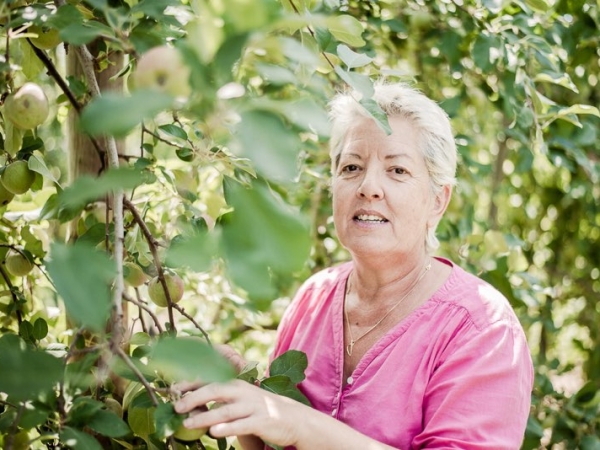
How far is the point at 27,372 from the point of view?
2.44ft

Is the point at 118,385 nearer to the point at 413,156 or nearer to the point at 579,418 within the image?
the point at 413,156

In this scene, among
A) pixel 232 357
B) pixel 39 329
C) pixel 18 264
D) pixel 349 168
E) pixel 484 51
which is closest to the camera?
pixel 39 329

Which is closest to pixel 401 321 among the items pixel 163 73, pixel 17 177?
pixel 17 177

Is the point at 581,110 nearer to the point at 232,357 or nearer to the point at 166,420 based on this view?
the point at 232,357

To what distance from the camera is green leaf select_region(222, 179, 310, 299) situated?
613mm

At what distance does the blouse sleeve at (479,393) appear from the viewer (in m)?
1.33

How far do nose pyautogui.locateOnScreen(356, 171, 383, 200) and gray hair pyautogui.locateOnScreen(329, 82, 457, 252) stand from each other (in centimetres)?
14

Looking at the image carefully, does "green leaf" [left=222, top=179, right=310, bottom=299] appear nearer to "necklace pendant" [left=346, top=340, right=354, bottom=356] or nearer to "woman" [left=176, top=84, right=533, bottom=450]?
"woman" [left=176, top=84, right=533, bottom=450]

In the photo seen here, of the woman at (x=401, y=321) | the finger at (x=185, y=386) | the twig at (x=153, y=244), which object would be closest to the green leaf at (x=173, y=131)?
the twig at (x=153, y=244)

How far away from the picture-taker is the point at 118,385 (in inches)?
56.4

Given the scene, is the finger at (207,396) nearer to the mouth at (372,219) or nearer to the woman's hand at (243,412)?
the woman's hand at (243,412)

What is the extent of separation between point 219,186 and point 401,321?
76 centimetres

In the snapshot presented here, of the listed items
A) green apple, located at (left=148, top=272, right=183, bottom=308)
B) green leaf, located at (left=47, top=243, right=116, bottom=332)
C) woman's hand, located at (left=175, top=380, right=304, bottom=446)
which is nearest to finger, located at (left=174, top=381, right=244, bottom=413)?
woman's hand, located at (left=175, top=380, right=304, bottom=446)

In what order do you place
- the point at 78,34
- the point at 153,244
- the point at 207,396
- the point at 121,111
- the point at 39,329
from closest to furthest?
the point at 121,111 → the point at 78,34 → the point at 207,396 → the point at 153,244 → the point at 39,329
